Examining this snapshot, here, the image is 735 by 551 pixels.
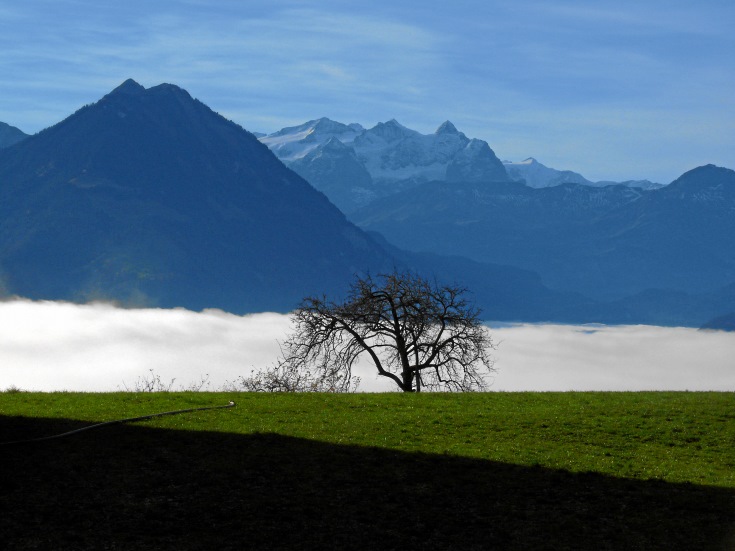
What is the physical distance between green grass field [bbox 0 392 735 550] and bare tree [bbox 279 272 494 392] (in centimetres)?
1769

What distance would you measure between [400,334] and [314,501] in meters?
30.3

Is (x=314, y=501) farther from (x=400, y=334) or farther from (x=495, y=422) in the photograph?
(x=400, y=334)

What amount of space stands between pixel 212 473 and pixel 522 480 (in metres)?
8.84

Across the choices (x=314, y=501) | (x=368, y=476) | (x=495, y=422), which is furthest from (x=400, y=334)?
(x=314, y=501)

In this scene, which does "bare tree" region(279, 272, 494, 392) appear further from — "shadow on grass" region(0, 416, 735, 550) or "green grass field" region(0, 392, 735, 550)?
"shadow on grass" region(0, 416, 735, 550)

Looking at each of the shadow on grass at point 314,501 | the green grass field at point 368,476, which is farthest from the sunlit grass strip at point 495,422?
the shadow on grass at point 314,501

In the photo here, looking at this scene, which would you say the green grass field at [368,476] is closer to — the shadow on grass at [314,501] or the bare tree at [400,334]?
the shadow on grass at [314,501]

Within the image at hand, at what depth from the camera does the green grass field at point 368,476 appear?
2292cm

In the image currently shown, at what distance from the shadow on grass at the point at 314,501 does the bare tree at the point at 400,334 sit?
1001 inches

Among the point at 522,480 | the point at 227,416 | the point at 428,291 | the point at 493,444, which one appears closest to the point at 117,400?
the point at 227,416

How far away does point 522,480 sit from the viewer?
27078 mm

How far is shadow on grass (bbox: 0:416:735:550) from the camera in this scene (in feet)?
74.1

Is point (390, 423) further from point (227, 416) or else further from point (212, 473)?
point (212, 473)

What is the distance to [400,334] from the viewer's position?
A: 55.1 meters
